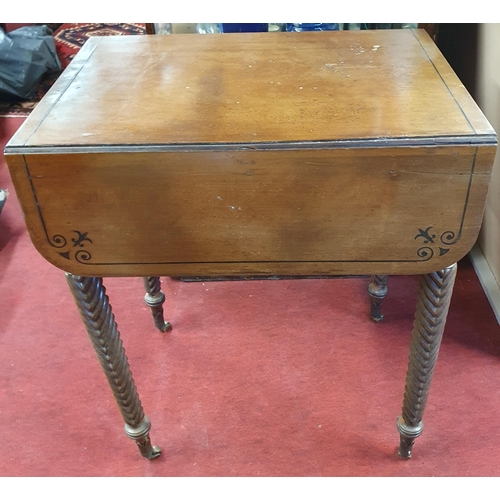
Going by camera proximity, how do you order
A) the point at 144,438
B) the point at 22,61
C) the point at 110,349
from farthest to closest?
1. the point at 22,61
2. the point at 144,438
3. the point at 110,349

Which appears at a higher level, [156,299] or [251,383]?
[156,299]

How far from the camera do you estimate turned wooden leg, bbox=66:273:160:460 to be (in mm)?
907

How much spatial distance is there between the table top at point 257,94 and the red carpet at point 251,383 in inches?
29.7

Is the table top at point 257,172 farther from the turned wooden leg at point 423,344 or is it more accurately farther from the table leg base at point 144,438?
the table leg base at point 144,438

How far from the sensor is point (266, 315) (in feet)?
5.13

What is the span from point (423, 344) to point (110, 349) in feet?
1.85

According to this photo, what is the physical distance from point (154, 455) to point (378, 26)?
3.88 ft

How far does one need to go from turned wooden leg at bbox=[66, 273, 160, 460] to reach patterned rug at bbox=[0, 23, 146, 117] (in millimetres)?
2019

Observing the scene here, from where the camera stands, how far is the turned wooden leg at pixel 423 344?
2.88 feet

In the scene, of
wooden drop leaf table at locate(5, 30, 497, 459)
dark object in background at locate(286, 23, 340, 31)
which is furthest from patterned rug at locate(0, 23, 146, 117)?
wooden drop leaf table at locate(5, 30, 497, 459)

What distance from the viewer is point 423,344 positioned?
964mm

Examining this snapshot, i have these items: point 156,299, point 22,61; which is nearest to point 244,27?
point 156,299

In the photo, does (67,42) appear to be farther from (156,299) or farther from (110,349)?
(110,349)

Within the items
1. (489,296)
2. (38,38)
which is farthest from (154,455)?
(38,38)
